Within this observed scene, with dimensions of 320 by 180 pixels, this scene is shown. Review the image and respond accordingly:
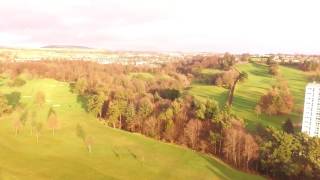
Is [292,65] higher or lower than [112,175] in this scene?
higher

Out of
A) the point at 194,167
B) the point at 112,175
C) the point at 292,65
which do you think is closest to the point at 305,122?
the point at 194,167

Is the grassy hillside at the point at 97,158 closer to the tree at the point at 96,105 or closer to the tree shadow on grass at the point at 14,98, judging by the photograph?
the tree at the point at 96,105

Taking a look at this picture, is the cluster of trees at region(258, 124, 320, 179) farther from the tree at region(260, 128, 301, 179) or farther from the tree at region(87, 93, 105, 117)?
the tree at region(87, 93, 105, 117)

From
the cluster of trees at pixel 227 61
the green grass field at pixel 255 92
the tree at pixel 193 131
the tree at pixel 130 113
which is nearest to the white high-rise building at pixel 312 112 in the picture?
the green grass field at pixel 255 92

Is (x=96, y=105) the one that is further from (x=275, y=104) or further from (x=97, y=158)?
(x=275, y=104)

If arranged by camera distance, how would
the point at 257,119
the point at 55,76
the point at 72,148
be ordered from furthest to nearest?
the point at 55,76
the point at 257,119
the point at 72,148

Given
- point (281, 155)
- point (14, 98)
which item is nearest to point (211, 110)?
point (281, 155)

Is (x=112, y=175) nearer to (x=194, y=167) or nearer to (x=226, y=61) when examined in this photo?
(x=194, y=167)
